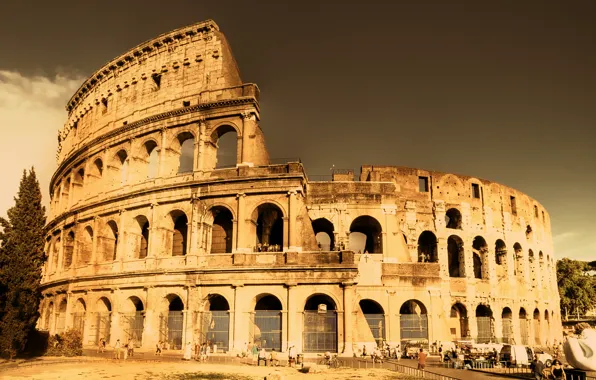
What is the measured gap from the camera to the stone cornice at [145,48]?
26.5 metres

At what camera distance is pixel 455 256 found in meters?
33.0

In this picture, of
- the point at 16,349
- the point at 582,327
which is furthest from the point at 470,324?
the point at 16,349

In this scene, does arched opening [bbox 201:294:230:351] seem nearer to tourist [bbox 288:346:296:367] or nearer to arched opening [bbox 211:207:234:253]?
arched opening [bbox 211:207:234:253]

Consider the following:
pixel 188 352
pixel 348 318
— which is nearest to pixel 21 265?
pixel 188 352

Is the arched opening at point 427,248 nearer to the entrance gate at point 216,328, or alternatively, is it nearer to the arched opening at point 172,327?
the entrance gate at point 216,328

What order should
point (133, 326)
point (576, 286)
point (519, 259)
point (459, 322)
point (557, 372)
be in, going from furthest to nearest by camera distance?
point (576, 286)
point (519, 259)
point (459, 322)
point (133, 326)
point (557, 372)

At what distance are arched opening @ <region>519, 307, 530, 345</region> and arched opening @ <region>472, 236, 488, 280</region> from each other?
4006 mm

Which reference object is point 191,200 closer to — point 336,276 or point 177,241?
point 177,241

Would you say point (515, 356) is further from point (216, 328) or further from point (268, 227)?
point (216, 328)

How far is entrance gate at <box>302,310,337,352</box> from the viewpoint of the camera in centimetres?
2141

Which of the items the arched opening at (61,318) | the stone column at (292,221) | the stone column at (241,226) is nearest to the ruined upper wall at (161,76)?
the stone column at (241,226)

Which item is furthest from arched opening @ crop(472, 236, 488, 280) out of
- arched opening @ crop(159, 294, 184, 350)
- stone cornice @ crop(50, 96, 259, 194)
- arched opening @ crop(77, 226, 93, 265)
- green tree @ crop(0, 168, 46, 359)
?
green tree @ crop(0, 168, 46, 359)

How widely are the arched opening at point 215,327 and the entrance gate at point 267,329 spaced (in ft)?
4.36

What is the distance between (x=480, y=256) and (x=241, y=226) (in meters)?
18.3
